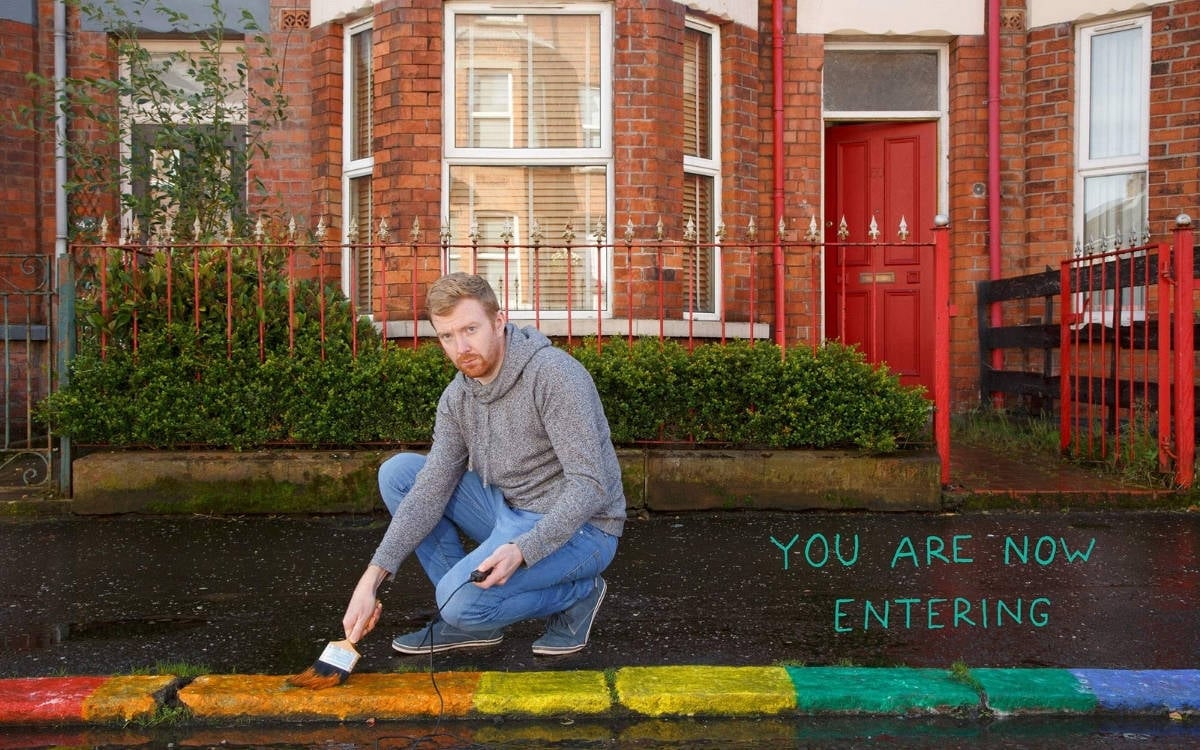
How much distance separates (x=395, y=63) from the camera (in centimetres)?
850

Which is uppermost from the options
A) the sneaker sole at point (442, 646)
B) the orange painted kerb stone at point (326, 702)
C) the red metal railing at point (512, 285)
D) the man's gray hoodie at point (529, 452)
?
the red metal railing at point (512, 285)

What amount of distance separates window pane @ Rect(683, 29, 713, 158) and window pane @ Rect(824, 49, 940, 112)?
1278mm

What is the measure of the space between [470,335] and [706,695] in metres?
1.36

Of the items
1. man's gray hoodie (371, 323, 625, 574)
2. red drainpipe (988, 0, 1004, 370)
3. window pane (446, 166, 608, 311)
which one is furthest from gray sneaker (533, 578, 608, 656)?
red drainpipe (988, 0, 1004, 370)

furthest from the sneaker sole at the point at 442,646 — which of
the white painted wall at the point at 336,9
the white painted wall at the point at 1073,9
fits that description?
the white painted wall at the point at 1073,9

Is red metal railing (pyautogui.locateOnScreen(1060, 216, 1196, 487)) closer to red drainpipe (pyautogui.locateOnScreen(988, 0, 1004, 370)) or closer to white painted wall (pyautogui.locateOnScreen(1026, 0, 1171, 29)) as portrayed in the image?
red drainpipe (pyautogui.locateOnScreen(988, 0, 1004, 370))

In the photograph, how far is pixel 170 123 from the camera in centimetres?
815

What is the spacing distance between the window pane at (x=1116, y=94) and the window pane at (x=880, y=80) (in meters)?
1.32

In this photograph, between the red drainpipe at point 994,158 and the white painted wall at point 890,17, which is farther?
the white painted wall at point 890,17

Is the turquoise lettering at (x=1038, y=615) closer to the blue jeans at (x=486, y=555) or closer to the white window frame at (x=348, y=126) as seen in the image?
the blue jeans at (x=486, y=555)

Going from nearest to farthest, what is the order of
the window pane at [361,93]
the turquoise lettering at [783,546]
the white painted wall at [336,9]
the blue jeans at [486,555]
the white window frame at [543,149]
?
the blue jeans at [486,555] → the turquoise lettering at [783,546] → the white window frame at [543,149] → the white painted wall at [336,9] → the window pane at [361,93]

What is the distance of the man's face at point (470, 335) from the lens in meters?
3.60

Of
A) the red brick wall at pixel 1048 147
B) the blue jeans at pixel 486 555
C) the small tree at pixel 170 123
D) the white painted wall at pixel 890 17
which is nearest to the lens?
the blue jeans at pixel 486 555

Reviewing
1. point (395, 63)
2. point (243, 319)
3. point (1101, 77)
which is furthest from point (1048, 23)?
point (243, 319)
